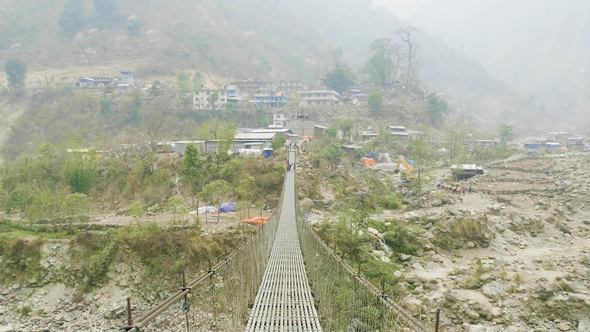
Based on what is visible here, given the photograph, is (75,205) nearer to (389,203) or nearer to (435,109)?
(389,203)

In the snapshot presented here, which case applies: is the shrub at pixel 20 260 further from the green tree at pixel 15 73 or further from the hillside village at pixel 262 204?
the green tree at pixel 15 73

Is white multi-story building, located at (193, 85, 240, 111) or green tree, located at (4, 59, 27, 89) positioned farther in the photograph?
green tree, located at (4, 59, 27, 89)

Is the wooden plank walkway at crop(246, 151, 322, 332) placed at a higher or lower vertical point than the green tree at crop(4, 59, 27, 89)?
lower

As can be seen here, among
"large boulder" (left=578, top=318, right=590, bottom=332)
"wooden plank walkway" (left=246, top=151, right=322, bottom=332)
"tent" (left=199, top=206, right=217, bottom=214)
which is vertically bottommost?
"large boulder" (left=578, top=318, right=590, bottom=332)

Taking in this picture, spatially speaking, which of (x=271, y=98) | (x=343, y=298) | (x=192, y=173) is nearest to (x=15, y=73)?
(x=271, y=98)

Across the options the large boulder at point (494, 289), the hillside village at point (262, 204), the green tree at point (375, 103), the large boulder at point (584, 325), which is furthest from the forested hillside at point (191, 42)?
the large boulder at point (584, 325)

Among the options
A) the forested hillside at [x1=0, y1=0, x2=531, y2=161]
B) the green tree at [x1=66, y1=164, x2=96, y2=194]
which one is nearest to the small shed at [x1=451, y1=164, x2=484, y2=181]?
the forested hillside at [x1=0, y1=0, x2=531, y2=161]

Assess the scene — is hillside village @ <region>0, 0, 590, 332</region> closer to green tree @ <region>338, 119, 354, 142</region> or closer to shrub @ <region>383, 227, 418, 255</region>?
shrub @ <region>383, 227, 418, 255</region>
